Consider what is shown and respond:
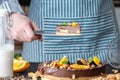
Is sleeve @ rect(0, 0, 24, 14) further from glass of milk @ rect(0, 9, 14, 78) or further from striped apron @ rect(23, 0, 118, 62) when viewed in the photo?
glass of milk @ rect(0, 9, 14, 78)

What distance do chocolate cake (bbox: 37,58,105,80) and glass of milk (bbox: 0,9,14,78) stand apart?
16 cm

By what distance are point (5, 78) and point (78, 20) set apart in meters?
0.78

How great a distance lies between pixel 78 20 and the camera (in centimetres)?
256

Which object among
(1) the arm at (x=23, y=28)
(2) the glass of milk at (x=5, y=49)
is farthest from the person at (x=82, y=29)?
(2) the glass of milk at (x=5, y=49)

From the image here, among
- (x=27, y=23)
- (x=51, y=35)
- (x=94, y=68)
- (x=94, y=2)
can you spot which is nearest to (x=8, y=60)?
(x=27, y=23)

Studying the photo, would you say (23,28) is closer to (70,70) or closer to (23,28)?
(23,28)

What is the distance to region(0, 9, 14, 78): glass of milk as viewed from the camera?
6.31ft

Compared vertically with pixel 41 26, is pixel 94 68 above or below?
below

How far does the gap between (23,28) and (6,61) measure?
0.69 ft

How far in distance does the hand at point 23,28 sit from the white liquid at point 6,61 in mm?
137

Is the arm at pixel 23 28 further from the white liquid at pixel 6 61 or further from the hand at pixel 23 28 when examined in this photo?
the white liquid at pixel 6 61

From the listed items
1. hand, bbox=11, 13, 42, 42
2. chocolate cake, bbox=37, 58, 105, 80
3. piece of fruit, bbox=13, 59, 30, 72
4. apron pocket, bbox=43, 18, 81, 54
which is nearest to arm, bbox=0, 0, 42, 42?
hand, bbox=11, 13, 42, 42

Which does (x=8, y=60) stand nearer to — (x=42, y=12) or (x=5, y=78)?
(x=5, y=78)

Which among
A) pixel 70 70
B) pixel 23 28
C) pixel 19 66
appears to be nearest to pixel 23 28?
pixel 23 28
